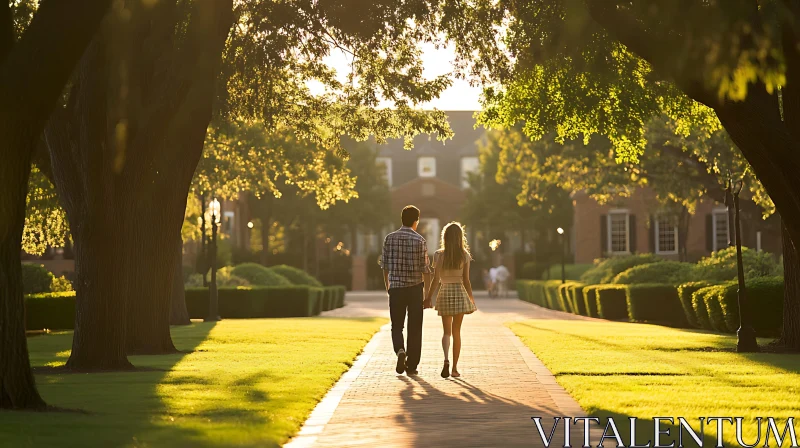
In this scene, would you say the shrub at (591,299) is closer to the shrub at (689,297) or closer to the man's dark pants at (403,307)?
the shrub at (689,297)

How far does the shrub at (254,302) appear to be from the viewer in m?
35.6

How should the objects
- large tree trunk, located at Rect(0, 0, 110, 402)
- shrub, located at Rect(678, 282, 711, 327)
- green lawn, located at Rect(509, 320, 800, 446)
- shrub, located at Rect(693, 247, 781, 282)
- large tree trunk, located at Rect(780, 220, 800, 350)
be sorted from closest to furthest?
large tree trunk, located at Rect(0, 0, 110, 402) < green lawn, located at Rect(509, 320, 800, 446) < large tree trunk, located at Rect(780, 220, 800, 350) < shrub, located at Rect(678, 282, 711, 327) < shrub, located at Rect(693, 247, 781, 282)

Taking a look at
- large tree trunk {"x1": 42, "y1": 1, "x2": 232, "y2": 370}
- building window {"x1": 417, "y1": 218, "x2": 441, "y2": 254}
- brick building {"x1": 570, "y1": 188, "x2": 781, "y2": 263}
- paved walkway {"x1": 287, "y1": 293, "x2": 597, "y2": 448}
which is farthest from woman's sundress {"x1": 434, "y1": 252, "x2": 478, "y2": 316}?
building window {"x1": 417, "y1": 218, "x2": 441, "y2": 254}

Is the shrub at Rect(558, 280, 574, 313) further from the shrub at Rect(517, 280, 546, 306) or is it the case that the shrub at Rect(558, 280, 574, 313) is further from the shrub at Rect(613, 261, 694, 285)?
the shrub at Rect(613, 261, 694, 285)

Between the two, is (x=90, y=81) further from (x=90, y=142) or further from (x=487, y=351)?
(x=487, y=351)

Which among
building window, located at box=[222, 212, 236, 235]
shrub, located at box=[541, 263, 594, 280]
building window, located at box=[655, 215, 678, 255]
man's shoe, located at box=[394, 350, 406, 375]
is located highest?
building window, located at box=[222, 212, 236, 235]

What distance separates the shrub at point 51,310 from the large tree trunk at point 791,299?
16.8 meters

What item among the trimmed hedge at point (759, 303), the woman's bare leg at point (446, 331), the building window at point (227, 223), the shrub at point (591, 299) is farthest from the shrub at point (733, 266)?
the building window at point (227, 223)

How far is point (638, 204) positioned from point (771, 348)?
43519 mm

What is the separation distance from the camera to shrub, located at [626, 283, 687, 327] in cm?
3130

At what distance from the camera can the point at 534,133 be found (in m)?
22.8

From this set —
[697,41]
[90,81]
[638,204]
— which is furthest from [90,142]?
[638,204]

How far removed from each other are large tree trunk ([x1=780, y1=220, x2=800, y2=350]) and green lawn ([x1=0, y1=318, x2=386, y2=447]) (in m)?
6.45

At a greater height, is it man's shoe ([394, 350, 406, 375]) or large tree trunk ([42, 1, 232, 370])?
large tree trunk ([42, 1, 232, 370])
